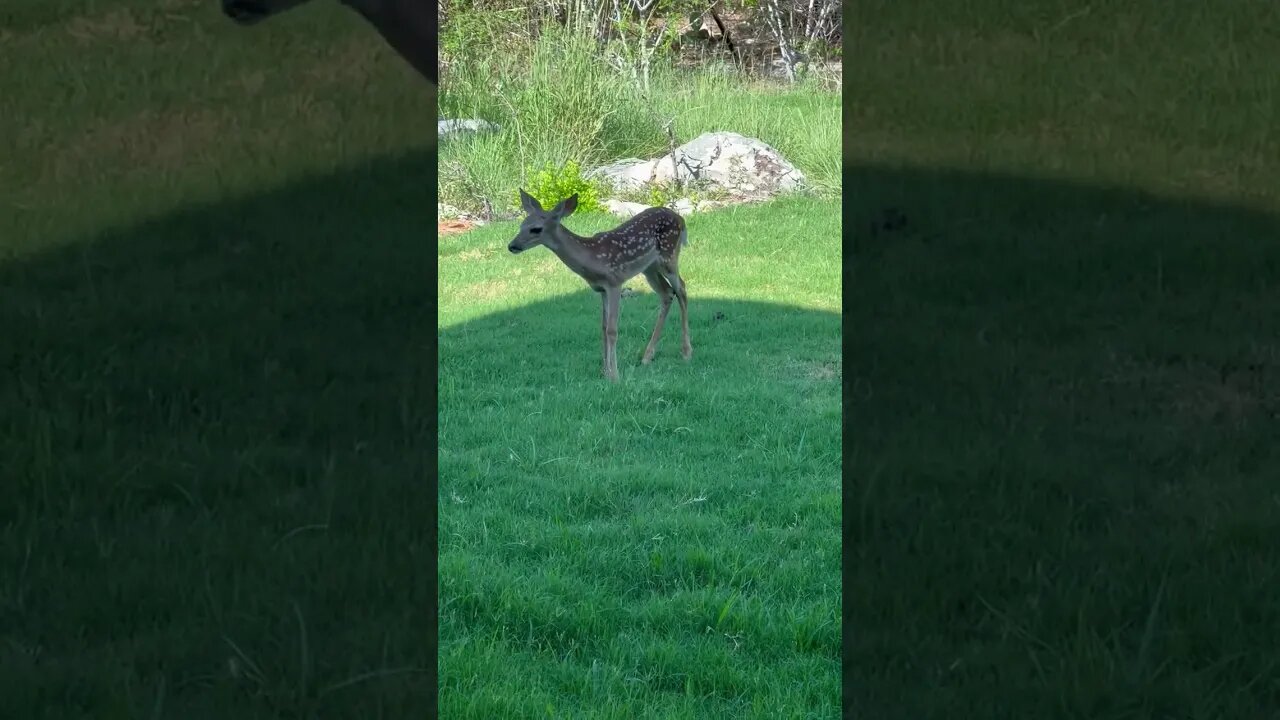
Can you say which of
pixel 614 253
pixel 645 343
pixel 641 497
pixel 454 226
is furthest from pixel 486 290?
pixel 641 497

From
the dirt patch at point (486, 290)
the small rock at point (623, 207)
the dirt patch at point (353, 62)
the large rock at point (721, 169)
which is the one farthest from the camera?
the large rock at point (721, 169)

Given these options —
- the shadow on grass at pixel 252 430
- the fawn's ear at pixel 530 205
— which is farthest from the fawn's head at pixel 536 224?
the shadow on grass at pixel 252 430

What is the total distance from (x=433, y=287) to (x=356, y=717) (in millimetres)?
468

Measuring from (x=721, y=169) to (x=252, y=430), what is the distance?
34.0 ft

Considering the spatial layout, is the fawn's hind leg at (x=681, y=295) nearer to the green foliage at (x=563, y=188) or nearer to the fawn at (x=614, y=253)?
the fawn at (x=614, y=253)

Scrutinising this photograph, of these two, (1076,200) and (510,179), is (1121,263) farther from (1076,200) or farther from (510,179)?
(510,179)

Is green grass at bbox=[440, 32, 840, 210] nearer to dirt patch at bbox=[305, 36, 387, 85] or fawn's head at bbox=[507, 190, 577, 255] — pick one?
fawn's head at bbox=[507, 190, 577, 255]

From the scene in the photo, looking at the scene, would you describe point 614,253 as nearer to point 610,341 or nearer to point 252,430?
point 610,341

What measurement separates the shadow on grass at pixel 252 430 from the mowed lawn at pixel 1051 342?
0.49 metres

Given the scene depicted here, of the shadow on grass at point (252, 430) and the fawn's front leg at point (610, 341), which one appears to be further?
the fawn's front leg at point (610, 341)

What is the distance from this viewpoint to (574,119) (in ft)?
39.0

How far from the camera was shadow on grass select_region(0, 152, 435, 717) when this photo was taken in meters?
1.33

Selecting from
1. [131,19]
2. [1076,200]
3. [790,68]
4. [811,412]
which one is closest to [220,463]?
[131,19]

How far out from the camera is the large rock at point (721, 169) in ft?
37.5
